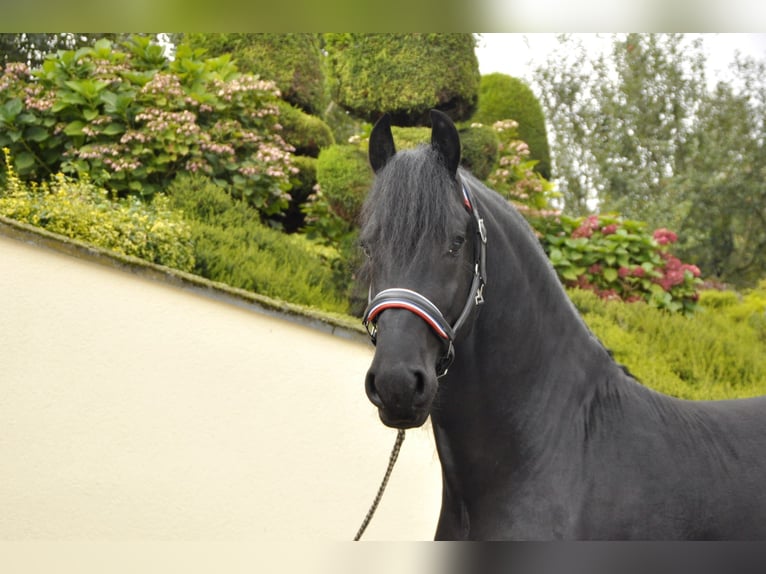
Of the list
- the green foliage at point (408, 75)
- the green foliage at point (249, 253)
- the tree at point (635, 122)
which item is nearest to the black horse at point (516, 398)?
the green foliage at point (249, 253)

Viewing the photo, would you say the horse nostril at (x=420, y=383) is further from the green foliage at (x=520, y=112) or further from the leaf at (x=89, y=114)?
the green foliage at (x=520, y=112)

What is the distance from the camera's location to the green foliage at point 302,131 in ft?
21.2

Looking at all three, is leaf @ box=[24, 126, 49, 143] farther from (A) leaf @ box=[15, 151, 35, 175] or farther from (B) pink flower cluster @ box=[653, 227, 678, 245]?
(B) pink flower cluster @ box=[653, 227, 678, 245]

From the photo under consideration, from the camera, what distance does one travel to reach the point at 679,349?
5227 millimetres

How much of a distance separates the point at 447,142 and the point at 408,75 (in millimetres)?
3795

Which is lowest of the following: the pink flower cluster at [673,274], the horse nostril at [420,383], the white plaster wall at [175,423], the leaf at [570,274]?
the white plaster wall at [175,423]

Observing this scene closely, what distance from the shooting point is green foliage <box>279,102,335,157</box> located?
6.46 meters

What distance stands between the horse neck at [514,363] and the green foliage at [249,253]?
117 inches

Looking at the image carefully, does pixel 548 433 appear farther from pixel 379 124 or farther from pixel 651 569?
pixel 379 124

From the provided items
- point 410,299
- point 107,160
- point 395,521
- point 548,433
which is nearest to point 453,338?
point 410,299

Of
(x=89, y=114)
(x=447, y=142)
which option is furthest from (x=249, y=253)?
(x=447, y=142)

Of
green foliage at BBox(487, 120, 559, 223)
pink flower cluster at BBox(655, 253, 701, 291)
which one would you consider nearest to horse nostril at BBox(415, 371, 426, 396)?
green foliage at BBox(487, 120, 559, 223)

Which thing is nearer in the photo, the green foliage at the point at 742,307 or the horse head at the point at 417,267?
the horse head at the point at 417,267

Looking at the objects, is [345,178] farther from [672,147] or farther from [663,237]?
[672,147]
